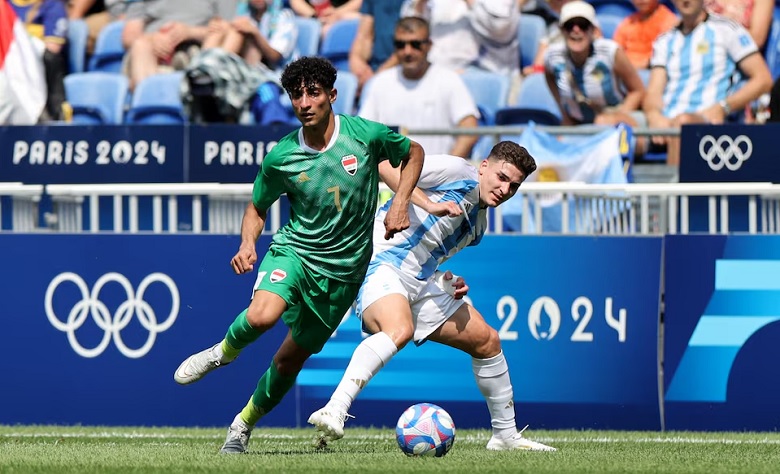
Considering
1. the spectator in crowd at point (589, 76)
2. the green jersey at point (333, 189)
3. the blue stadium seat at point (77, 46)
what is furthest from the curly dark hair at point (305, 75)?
the blue stadium seat at point (77, 46)

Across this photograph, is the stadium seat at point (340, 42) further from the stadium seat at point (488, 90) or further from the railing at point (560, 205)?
the railing at point (560, 205)

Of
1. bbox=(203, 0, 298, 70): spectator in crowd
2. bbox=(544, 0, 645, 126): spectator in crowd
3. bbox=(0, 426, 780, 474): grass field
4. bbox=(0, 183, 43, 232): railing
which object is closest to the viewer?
bbox=(0, 426, 780, 474): grass field

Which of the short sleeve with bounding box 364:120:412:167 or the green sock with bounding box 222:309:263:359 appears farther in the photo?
the short sleeve with bounding box 364:120:412:167

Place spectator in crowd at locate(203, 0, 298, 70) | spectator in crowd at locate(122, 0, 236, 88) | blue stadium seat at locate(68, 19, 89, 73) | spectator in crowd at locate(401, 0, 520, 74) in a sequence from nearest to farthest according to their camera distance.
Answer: spectator in crowd at locate(401, 0, 520, 74), spectator in crowd at locate(203, 0, 298, 70), spectator in crowd at locate(122, 0, 236, 88), blue stadium seat at locate(68, 19, 89, 73)

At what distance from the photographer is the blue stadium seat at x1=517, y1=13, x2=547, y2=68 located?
1484 centimetres

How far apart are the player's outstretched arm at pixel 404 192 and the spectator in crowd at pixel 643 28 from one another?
7.21m

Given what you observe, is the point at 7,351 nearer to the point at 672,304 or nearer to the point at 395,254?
the point at 395,254

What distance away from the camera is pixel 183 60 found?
16.1m

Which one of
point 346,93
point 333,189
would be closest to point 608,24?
point 346,93

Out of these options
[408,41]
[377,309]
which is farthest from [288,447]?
[408,41]

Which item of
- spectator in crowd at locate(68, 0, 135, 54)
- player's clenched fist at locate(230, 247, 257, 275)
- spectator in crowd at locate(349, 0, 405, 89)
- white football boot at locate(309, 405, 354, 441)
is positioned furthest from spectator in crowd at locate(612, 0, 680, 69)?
white football boot at locate(309, 405, 354, 441)

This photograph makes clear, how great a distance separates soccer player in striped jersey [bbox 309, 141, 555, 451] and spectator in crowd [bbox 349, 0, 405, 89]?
23.3ft

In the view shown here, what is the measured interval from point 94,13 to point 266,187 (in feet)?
34.3

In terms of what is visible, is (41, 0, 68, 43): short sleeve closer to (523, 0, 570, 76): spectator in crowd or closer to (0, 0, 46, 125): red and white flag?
(0, 0, 46, 125): red and white flag
